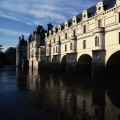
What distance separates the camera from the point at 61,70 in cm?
5853

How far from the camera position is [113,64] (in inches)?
1401

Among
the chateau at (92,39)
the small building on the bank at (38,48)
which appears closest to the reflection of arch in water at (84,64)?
the chateau at (92,39)

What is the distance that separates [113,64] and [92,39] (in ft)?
21.9

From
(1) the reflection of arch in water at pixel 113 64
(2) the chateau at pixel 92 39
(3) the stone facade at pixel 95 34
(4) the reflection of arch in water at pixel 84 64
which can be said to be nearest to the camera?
(3) the stone facade at pixel 95 34

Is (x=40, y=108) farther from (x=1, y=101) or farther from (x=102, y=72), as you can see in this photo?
(x=102, y=72)

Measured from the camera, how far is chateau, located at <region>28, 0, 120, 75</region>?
112 feet

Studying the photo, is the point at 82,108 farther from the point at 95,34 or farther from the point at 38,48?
the point at 38,48

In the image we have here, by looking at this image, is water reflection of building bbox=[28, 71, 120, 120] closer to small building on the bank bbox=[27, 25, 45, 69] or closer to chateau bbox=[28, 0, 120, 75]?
chateau bbox=[28, 0, 120, 75]

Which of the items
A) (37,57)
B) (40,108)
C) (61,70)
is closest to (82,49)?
(61,70)

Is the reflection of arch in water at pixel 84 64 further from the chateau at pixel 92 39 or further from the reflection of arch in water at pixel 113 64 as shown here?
the reflection of arch in water at pixel 113 64

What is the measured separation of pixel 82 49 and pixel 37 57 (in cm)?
3332

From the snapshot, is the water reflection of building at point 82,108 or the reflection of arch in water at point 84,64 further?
the reflection of arch in water at point 84,64

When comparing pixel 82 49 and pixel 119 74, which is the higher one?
pixel 82 49

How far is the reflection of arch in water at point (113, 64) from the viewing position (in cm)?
3497
